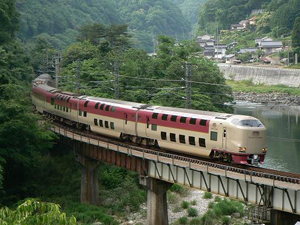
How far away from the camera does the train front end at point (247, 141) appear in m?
29.5

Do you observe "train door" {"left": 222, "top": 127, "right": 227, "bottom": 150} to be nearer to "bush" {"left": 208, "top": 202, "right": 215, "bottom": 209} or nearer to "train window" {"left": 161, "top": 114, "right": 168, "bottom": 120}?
"train window" {"left": 161, "top": 114, "right": 168, "bottom": 120}

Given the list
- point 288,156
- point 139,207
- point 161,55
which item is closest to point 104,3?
point 161,55

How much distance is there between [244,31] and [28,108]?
141 metres

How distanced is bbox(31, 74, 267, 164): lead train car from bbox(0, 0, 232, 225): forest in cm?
379

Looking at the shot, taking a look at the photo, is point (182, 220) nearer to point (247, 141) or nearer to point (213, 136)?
point (213, 136)

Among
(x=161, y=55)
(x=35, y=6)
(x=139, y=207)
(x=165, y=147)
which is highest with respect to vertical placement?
(x=35, y=6)

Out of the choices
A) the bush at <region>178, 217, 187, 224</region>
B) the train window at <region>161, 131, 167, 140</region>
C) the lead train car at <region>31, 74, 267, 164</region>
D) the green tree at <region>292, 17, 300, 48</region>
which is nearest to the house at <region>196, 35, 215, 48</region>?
the green tree at <region>292, 17, 300, 48</region>

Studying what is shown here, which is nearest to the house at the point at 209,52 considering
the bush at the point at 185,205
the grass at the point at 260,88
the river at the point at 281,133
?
the grass at the point at 260,88

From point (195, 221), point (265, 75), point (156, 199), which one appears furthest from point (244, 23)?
point (156, 199)

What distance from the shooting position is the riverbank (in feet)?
329

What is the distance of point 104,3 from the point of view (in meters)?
196

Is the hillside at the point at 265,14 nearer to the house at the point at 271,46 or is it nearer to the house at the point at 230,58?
the house at the point at 271,46

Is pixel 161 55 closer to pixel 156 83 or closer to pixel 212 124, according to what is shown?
pixel 156 83

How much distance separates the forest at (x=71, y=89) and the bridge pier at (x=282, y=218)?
967 centimetres
